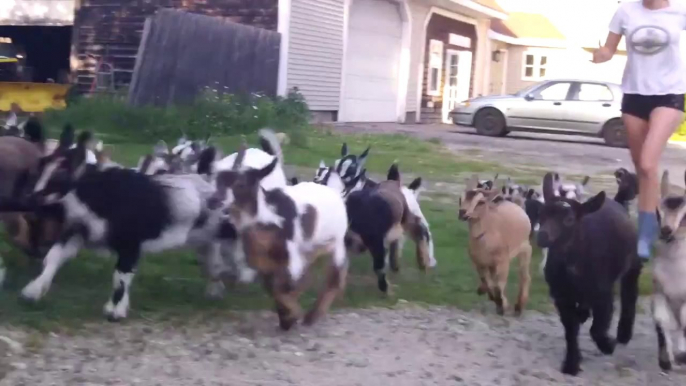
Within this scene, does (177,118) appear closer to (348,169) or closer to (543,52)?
(348,169)

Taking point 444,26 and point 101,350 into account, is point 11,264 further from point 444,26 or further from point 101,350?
point 444,26

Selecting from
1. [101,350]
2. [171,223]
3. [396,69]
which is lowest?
[101,350]

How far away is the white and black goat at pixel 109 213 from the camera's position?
233 inches

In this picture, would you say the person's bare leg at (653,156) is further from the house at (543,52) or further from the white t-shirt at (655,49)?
the house at (543,52)

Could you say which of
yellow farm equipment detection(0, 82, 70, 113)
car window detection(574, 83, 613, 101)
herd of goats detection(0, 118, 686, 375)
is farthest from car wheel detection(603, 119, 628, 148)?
herd of goats detection(0, 118, 686, 375)

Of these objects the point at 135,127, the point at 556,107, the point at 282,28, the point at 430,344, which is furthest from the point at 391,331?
the point at 556,107

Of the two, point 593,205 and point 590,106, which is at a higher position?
point 590,106

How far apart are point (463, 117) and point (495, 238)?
19.1m

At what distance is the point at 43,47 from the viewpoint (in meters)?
27.0

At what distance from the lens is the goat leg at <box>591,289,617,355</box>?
5555mm

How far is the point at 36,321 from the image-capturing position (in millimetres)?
5727

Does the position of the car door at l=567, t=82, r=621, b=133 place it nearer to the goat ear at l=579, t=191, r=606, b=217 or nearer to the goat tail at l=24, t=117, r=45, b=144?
the goat tail at l=24, t=117, r=45, b=144

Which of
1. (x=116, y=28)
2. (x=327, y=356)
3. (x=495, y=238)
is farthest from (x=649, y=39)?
(x=116, y=28)

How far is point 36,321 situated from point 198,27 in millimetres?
11390
